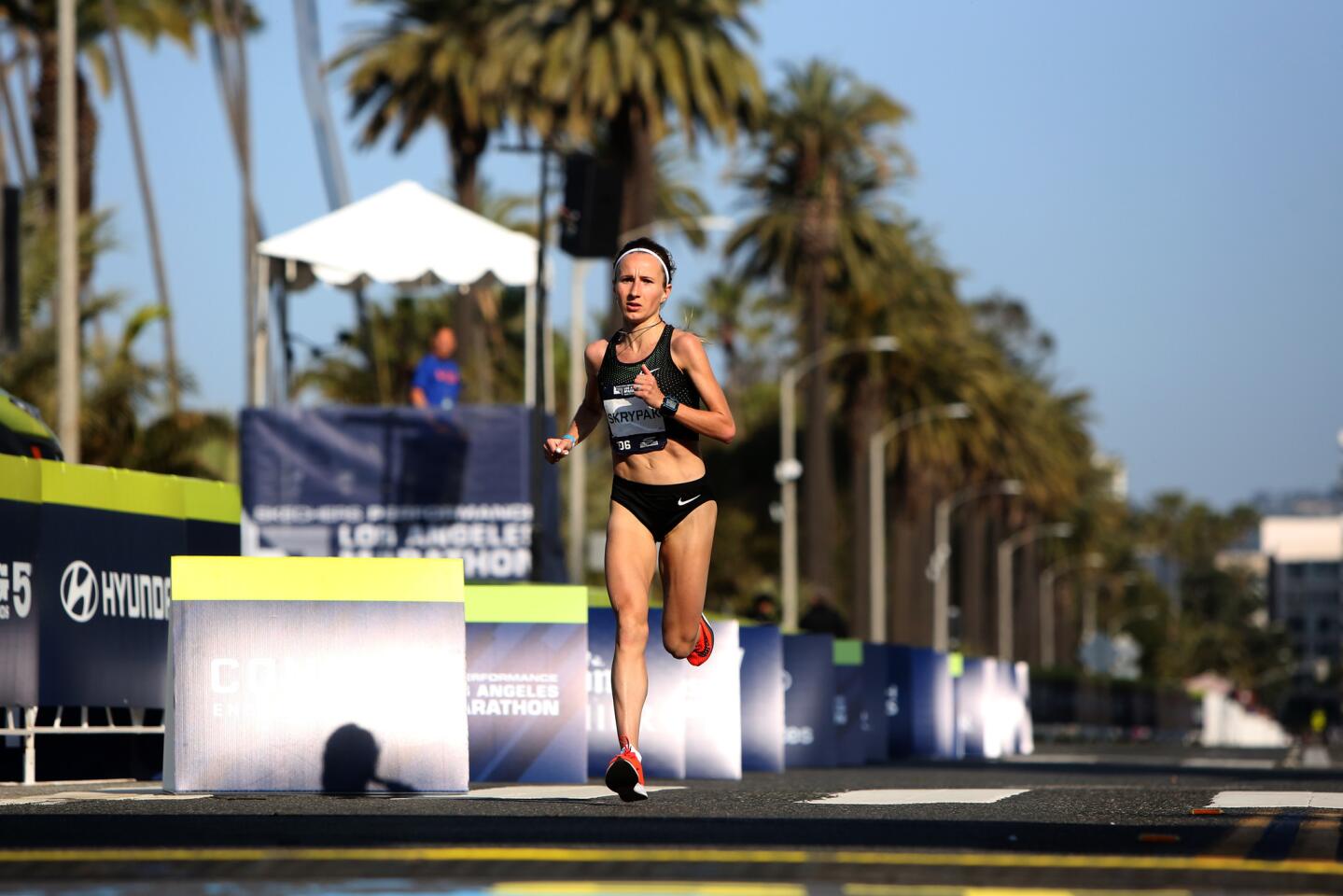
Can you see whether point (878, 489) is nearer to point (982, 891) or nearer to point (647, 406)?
point (647, 406)

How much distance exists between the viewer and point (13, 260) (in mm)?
24516

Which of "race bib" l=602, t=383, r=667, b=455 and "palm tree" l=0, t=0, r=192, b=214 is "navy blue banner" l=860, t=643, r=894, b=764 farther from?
"palm tree" l=0, t=0, r=192, b=214

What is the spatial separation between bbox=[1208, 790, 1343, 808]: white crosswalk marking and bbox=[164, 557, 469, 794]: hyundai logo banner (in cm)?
315

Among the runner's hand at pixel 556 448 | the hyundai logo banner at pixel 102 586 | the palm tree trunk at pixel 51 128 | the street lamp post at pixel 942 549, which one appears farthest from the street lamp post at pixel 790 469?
the runner's hand at pixel 556 448

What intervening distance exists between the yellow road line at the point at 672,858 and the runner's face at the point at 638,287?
2.70 metres

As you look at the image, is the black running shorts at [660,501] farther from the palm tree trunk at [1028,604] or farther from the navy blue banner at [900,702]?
the palm tree trunk at [1028,604]


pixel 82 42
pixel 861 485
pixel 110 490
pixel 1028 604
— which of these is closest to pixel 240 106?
pixel 82 42

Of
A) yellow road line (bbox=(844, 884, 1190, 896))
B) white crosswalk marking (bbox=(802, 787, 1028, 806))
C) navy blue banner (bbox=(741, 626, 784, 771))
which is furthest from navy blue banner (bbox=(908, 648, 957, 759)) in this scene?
yellow road line (bbox=(844, 884, 1190, 896))

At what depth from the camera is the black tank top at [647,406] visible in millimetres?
9109

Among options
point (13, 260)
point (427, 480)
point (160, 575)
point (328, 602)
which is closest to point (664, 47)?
point (13, 260)

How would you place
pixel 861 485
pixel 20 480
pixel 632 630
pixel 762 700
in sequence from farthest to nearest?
pixel 861 485
pixel 762 700
pixel 20 480
pixel 632 630

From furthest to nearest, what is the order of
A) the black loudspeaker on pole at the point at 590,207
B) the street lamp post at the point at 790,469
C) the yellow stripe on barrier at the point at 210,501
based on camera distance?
the street lamp post at the point at 790,469
the black loudspeaker on pole at the point at 590,207
the yellow stripe on barrier at the point at 210,501

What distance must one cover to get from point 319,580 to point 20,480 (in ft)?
8.58

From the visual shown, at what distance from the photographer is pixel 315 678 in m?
10.6
